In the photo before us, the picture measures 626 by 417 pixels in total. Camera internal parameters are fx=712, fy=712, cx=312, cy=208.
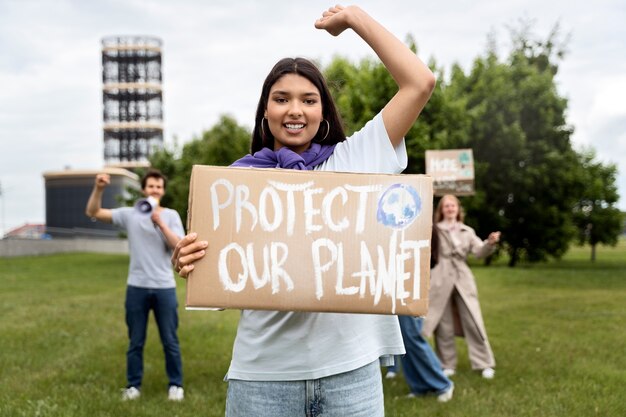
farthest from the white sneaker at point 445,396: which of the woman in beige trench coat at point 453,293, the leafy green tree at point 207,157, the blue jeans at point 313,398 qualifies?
the leafy green tree at point 207,157

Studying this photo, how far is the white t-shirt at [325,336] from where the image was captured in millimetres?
2355

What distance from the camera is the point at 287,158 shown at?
243 cm

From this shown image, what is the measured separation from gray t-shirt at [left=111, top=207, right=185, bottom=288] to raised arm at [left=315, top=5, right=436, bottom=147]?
4769mm

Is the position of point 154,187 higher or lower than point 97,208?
higher

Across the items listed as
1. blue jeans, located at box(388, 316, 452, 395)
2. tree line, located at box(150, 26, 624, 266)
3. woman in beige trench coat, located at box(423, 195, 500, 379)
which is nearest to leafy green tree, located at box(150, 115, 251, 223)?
tree line, located at box(150, 26, 624, 266)

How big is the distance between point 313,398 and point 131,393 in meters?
5.19

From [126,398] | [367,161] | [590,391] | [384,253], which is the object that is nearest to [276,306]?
[384,253]

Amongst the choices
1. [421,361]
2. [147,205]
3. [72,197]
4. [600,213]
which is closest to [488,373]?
[421,361]

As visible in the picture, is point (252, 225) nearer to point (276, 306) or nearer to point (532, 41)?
point (276, 306)

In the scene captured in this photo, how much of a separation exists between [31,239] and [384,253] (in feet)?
135

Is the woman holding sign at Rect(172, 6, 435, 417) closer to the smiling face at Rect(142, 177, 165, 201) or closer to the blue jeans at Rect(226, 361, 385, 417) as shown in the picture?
the blue jeans at Rect(226, 361, 385, 417)

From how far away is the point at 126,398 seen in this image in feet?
22.7

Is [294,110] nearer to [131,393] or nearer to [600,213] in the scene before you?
[131,393]

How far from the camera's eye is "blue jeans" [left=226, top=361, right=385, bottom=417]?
2.35m
